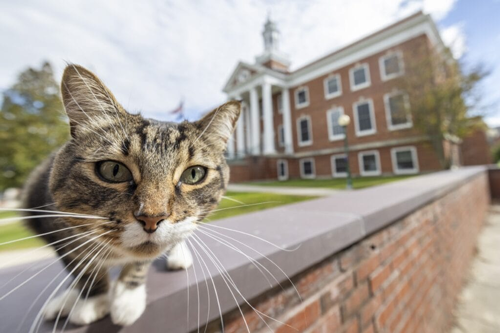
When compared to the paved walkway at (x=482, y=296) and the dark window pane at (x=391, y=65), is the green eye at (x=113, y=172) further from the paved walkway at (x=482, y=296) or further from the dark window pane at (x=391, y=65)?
the dark window pane at (x=391, y=65)

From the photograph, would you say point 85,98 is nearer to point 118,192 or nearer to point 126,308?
point 118,192

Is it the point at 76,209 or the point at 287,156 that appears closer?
the point at 76,209

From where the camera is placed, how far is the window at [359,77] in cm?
1594

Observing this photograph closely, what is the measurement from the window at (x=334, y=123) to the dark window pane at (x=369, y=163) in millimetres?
2439

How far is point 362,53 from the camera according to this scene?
52.6 ft

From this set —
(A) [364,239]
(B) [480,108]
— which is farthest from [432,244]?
(B) [480,108]

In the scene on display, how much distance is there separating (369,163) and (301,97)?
25.7 feet

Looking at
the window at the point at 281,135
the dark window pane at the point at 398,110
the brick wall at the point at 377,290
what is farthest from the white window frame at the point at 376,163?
the brick wall at the point at 377,290

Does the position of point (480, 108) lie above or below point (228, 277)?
above

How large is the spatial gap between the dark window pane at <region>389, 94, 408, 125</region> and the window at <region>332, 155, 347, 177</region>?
4020 millimetres

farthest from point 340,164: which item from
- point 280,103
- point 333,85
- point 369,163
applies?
point 280,103

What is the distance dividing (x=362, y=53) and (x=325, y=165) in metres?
8.36

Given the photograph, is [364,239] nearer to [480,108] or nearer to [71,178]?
[71,178]

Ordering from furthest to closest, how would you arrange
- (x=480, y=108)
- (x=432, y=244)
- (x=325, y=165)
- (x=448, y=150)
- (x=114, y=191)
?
(x=325, y=165)
(x=448, y=150)
(x=480, y=108)
(x=432, y=244)
(x=114, y=191)
